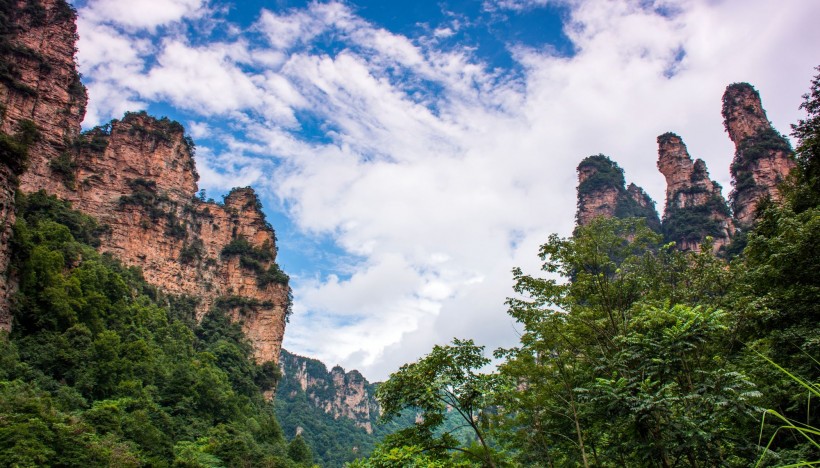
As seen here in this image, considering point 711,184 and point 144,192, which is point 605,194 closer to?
point 711,184

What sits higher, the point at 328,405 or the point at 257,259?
the point at 257,259

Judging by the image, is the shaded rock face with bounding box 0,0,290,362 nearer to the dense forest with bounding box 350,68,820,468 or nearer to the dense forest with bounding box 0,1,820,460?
the dense forest with bounding box 0,1,820,460

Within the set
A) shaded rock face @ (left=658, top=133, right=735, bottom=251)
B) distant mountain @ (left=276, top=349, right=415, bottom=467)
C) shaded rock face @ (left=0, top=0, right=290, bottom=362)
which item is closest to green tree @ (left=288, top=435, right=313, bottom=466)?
shaded rock face @ (left=0, top=0, right=290, bottom=362)

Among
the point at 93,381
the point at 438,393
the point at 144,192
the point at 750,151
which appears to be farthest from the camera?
the point at 144,192

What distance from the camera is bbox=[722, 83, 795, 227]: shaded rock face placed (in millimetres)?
48125

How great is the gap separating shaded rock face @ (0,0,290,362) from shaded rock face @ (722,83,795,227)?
57.0 m

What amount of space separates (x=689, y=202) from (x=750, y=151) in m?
11.1

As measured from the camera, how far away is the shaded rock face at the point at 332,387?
11481cm

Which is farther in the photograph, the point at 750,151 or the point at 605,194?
the point at 605,194

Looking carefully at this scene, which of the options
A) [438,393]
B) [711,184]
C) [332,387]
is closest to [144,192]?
[438,393]

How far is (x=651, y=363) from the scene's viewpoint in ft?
25.8

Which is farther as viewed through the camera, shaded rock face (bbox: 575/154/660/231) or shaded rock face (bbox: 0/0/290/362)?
shaded rock face (bbox: 575/154/660/231)

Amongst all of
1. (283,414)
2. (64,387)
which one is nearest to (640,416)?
(64,387)

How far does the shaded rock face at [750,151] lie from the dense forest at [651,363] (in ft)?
138
